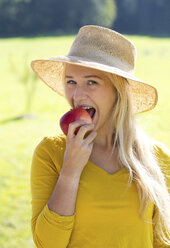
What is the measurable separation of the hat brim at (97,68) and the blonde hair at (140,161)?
10 centimetres

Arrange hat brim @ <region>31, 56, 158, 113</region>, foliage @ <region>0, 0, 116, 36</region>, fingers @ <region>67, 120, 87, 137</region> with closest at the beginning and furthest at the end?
fingers @ <region>67, 120, 87, 137</region>
hat brim @ <region>31, 56, 158, 113</region>
foliage @ <region>0, 0, 116, 36</region>

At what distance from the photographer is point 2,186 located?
604 centimetres

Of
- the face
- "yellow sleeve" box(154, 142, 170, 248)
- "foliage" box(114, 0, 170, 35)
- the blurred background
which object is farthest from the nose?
"foliage" box(114, 0, 170, 35)

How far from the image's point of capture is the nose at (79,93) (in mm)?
1808

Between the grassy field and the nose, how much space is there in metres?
0.55

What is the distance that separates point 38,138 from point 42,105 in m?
7.95

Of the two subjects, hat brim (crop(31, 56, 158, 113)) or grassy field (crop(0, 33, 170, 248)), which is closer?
hat brim (crop(31, 56, 158, 113))

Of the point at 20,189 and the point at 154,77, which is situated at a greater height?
the point at 20,189

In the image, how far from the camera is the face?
1.83 meters

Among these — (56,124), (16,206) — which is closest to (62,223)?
(16,206)

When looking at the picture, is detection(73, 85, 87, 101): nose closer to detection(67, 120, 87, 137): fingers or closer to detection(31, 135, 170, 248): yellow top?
detection(67, 120, 87, 137): fingers

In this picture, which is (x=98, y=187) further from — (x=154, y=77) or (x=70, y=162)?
(x=154, y=77)

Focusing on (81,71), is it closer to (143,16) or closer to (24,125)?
(24,125)

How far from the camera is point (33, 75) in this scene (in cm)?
1468
